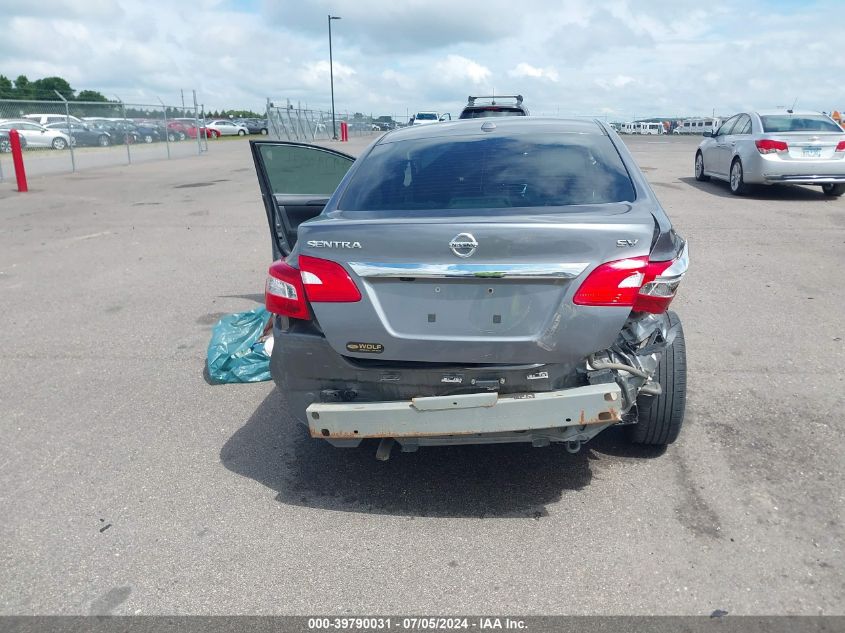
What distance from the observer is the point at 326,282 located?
3293 millimetres

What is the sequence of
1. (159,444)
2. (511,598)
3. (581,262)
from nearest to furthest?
(511,598) → (581,262) → (159,444)

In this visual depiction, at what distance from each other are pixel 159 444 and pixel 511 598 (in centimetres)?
Answer: 234

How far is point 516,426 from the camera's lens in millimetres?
3168

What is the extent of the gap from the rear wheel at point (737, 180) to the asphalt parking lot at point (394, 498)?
820 centimetres

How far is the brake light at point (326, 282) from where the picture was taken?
128 inches

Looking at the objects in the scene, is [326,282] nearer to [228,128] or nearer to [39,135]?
[39,135]

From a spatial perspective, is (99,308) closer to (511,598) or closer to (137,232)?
(137,232)

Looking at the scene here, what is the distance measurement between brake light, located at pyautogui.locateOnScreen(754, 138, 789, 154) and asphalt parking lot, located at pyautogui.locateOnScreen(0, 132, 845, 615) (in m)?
7.42

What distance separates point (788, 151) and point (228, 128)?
48892 millimetres

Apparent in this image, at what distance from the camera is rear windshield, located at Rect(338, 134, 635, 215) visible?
145 inches

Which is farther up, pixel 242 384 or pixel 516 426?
pixel 516 426

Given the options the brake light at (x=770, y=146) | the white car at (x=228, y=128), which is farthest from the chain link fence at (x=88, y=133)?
the white car at (x=228, y=128)

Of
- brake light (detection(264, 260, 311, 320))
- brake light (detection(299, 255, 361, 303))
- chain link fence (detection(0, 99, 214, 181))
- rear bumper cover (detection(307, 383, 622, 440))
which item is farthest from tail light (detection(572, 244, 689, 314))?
chain link fence (detection(0, 99, 214, 181))

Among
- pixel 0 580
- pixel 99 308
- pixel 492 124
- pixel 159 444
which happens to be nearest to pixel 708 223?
pixel 492 124
